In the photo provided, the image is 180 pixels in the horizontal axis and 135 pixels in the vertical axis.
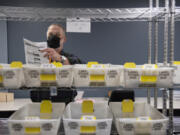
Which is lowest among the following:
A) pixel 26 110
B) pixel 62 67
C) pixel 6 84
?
pixel 26 110

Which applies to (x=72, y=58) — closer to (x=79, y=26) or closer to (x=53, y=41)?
(x=53, y=41)

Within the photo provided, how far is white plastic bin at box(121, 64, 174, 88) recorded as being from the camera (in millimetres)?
1282

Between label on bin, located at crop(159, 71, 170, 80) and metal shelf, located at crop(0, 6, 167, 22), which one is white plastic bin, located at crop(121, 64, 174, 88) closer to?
label on bin, located at crop(159, 71, 170, 80)

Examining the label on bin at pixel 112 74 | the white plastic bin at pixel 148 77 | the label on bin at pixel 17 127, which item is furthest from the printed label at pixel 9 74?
the white plastic bin at pixel 148 77

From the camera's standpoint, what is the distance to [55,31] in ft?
11.7

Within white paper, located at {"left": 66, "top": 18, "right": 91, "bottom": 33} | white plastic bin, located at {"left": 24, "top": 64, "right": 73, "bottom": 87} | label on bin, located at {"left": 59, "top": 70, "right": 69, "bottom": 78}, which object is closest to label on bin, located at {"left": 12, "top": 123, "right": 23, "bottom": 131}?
white plastic bin, located at {"left": 24, "top": 64, "right": 73, "bottom": 87}

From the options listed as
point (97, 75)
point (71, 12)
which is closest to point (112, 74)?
point (97, 75)

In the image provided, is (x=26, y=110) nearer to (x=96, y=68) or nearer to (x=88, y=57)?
(x=96, y=68)

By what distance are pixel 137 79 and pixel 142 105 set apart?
384mm

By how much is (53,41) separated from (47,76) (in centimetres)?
245

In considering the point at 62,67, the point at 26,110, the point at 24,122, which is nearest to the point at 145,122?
the point at 62,67

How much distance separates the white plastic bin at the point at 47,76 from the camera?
1283 millimetres

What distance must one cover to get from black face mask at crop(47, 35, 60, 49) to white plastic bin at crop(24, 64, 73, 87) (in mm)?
2102

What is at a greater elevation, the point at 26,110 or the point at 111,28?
the point at 111,28
